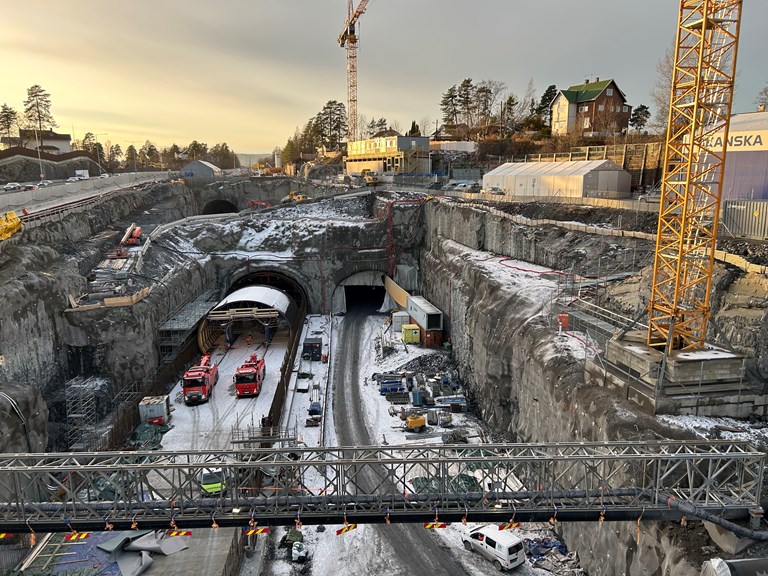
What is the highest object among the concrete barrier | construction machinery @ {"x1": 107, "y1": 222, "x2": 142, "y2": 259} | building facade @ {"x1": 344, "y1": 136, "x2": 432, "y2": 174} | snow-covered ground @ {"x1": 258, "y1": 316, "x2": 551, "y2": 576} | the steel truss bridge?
building facade @ {"x1": 344, "y1": 136, "x2": 432, "y2": 174}

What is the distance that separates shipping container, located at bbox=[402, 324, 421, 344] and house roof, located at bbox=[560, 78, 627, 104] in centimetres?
5664

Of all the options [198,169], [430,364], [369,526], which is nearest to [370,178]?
[198,169]

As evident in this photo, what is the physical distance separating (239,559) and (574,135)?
70.7 meters

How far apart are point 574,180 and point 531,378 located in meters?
25.6

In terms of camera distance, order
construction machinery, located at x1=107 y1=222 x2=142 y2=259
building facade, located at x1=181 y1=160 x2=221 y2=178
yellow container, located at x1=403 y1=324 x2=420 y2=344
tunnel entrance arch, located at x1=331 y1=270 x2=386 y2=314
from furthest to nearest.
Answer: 1. building facade, located at x1=181 y1=160 x2=221 y2=178
2. tunnel entrance arch, located at x1=331 y1=270 x2=386 y2=314
3. construction machinery, located at x1=107 y1=222 x2=142 y2=259
4. yellow container, located at x1=403 y1=324 x2=420 y2=344

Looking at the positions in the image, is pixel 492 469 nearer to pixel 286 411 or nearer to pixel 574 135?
pixel 286 411

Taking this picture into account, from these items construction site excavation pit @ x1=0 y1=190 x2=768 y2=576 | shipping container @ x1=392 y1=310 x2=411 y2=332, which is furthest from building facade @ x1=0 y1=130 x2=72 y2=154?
shipping container @ x1=392 y1=310 x2=411 y2=332

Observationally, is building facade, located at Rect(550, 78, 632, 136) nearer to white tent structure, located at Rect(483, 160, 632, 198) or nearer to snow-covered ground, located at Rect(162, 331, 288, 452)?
white tent structure, located at Rect(483, 160, 632, 198)

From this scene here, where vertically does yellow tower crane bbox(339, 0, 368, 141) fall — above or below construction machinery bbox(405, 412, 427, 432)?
above

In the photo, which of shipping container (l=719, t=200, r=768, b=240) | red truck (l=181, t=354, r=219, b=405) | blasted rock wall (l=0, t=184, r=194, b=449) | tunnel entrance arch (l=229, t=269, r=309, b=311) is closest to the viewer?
shipping container (l=719, t=200, r=768, b=240)

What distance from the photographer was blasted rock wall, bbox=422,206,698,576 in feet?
49.9

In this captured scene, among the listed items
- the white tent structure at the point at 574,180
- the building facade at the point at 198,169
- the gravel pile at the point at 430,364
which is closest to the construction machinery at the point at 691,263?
the gravel pile at the point at 430,364

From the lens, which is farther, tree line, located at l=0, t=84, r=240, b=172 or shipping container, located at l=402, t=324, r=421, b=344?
tree line, located at l=0, t=84, r=240, b=172

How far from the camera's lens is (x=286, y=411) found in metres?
30.2
